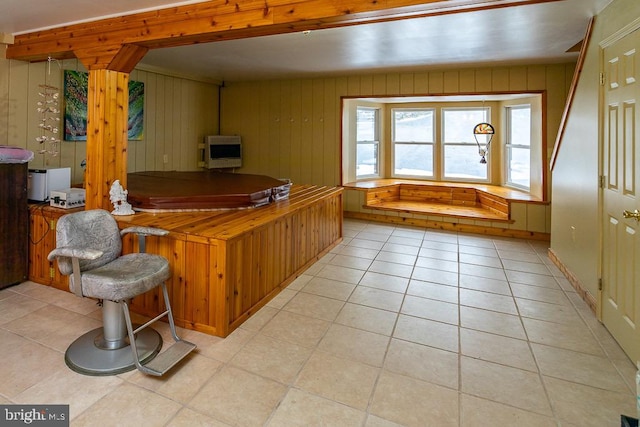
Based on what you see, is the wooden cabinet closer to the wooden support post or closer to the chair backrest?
the wooden support post

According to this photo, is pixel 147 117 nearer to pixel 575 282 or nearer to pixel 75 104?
pixel 75 104

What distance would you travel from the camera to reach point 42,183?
3367 millimetres

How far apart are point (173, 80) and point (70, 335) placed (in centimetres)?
460

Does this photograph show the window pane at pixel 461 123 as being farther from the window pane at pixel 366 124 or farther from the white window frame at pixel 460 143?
the window pane at pixel 366 124

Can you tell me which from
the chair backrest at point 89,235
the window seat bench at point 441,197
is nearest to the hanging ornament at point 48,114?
the chair backrest at point 89,235

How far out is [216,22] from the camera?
103 inches

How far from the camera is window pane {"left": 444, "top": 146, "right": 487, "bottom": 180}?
22.0 ft

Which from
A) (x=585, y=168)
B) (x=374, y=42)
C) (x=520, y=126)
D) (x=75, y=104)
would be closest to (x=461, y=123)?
(x=520, y=126)

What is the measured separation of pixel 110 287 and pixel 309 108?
16.8 feet

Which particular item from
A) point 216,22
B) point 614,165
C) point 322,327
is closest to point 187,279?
point 322,327

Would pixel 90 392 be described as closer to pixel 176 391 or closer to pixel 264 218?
pixel 176 391

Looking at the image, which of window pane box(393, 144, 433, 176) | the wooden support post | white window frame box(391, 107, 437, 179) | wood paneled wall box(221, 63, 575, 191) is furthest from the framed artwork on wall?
window pane box(393, 144, 433, 176)

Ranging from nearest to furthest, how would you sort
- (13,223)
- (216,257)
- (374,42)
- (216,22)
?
(216,257)
(216,22)
(13,223)
(374,42)

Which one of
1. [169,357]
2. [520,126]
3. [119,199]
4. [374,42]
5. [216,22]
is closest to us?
[169,357]
